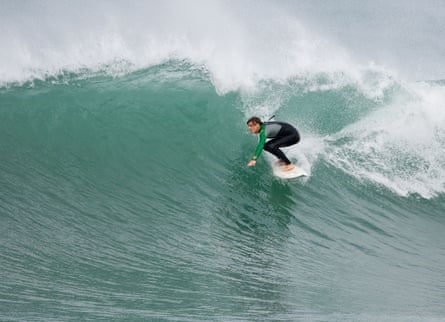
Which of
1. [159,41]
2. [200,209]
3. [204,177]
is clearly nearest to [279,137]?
[204,177]

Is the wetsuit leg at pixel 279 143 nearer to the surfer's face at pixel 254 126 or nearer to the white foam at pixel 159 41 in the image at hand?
the surfer's face at pixel 254 126

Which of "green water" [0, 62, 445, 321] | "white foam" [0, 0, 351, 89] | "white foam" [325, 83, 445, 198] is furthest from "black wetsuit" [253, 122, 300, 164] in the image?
"white foam" [0, 0, 351, 89]

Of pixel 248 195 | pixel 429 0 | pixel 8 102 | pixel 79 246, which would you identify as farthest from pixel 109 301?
pixel 429 0

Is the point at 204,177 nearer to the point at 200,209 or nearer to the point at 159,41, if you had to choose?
the point at 200,209

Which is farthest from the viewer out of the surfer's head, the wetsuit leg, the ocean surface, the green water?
the wetsuit leg

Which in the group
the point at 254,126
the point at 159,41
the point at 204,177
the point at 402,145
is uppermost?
the point at 159,41

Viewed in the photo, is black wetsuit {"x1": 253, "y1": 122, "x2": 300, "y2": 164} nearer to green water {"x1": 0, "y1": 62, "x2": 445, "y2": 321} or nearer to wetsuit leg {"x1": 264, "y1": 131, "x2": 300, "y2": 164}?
wetsuit leg {"x1": 264, "y1": 131, "x2": 300, "y2": 164}

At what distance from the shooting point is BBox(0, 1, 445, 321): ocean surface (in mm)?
5504

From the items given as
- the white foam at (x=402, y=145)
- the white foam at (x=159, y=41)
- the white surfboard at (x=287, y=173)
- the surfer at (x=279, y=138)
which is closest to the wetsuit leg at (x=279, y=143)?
the surfer at (x=279, y=138)

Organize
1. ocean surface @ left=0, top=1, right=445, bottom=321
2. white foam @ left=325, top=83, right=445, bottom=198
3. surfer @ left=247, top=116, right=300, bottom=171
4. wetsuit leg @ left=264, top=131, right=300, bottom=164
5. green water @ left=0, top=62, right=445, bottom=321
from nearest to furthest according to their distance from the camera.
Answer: green water @ left=0, top=62, right=445, bottom=321 < ocean surface @ left=0, top=1, right=445, bottom=321 < surfer @ left=247, top=116, right=300, bottom=171 < wetsuit leg @ left=264, top=131, right=300, bottom=164 < white foam @ left=325, top=83, right=445, bottom=198

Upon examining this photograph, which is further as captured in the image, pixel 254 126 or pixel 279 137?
pixel 279 137

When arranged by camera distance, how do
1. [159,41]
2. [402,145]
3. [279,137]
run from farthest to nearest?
[159,41] → [402,145] → [279,137]

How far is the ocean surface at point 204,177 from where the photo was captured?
217 inches

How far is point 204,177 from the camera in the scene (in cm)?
948
